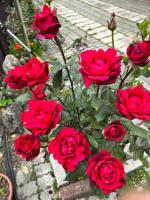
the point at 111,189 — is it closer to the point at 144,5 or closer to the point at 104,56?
the point at 104,56

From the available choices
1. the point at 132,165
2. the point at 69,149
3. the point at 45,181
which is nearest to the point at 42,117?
the point at 69,149

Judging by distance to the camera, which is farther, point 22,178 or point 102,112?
point 22,178

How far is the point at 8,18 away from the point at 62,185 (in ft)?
13.5

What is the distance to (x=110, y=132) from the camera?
1876 mm

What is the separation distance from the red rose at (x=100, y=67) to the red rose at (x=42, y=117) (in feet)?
0.85

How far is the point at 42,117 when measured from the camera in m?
1.67

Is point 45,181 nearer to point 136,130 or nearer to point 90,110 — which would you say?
point 90,110

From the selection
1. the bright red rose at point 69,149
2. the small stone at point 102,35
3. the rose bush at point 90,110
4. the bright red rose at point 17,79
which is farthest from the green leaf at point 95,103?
the small stone at point 102,35

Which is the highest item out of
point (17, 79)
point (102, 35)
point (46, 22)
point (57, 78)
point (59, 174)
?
point (46, 22)

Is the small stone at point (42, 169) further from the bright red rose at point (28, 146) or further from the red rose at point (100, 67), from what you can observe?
the red rose at point (100, 67)

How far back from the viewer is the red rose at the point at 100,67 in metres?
1.56

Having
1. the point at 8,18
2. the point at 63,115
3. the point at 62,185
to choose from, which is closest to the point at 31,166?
the point at 62,185

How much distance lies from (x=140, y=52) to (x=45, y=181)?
2.26 m

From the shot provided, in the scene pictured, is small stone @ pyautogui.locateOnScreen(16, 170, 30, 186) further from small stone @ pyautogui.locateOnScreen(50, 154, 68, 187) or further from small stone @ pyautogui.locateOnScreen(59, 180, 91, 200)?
small stone @ pyautogui.locateOnScreen(59, 180, 91, 200)
